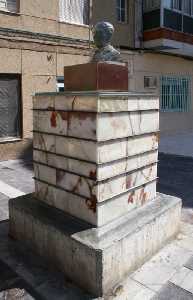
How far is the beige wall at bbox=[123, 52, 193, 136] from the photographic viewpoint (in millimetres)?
13272

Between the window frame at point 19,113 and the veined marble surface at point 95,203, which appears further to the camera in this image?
the window frame at point 19,113

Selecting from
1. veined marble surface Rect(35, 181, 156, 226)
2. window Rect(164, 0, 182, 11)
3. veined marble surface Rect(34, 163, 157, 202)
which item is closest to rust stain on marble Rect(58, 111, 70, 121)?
veined marble surface Rect(34, 163, 157, 202)

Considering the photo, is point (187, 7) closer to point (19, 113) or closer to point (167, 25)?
point (167, 25)

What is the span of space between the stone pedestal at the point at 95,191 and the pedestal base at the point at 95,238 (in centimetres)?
1

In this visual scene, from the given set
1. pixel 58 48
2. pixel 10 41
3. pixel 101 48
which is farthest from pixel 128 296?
pixel 58 48

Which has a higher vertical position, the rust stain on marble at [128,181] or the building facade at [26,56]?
the building facade at [26,56]

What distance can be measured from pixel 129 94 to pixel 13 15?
664cm

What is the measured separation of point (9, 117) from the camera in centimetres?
924

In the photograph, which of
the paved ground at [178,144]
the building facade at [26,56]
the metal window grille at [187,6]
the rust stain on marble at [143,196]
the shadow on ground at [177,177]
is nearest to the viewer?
the rust stain on marble at [143,196]

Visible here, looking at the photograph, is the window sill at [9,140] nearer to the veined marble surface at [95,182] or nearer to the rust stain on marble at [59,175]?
the veined marble surface at [95,182]

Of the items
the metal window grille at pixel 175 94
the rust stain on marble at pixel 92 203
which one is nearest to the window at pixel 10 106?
the rust stain on marble at pixel 92 203

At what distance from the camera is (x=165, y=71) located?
14.6 meters

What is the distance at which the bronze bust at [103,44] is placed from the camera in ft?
12.3

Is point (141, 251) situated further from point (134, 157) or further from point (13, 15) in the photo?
point (13, 15)
